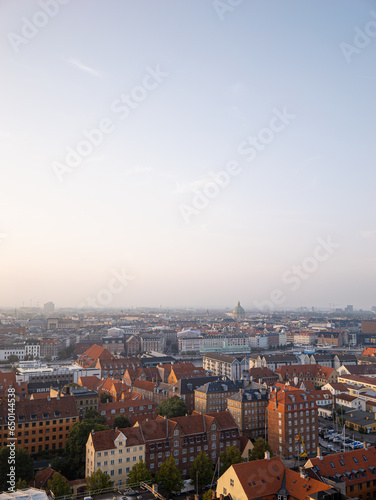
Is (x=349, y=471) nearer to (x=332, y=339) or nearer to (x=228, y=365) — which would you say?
(x=228, y=365)

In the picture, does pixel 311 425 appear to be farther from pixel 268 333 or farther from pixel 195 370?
pixel 268 333

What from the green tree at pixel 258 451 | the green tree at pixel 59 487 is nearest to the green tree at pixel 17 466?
the green tree at pixel 59 487

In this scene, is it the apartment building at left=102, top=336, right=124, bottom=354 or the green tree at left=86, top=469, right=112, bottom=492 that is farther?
the apartment building at left=102, top=336, right=124, bottom=354

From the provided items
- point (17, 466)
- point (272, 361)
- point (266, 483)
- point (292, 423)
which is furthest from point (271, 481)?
point (272, 361)

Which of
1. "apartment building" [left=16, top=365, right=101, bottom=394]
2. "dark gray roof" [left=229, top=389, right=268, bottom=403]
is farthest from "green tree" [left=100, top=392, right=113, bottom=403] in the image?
"dark gray roof" [left=229, top=389, right=268, bottom=403]

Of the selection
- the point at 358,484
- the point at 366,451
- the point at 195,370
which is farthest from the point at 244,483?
the point at 195,370

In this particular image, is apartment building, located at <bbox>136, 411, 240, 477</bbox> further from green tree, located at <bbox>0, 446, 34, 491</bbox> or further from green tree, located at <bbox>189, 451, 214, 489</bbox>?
green tree, located at <bbox>0, 446, 34, 491</bbox>
